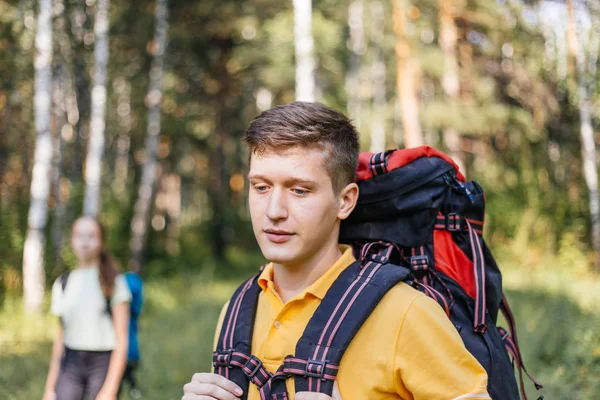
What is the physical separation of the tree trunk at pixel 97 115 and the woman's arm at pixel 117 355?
8453 mm

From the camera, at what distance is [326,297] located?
1.91m

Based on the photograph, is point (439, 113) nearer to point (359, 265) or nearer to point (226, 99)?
point (226, 99)

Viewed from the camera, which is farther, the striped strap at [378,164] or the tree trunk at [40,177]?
the tree trunk at [40,177]

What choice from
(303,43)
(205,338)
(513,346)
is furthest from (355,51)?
(513,346)

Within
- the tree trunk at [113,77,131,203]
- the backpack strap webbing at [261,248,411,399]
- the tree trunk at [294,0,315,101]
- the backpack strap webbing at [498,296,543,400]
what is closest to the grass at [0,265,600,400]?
the backpack strap webbing at [498,296,543,400]

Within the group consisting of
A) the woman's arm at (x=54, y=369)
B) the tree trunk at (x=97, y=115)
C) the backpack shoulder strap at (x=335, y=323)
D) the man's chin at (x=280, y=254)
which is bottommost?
the woman's arm at (x=54, y=369)

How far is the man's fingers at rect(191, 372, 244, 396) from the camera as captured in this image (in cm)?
190

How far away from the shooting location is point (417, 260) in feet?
7.26

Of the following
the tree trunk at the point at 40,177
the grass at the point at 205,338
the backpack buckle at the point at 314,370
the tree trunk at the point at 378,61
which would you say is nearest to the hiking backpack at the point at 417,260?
the backpack buckle at the point at 314,370

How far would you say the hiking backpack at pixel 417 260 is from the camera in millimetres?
1955

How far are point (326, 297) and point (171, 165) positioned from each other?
2280 cm

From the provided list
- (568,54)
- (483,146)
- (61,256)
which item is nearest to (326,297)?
(61,256)

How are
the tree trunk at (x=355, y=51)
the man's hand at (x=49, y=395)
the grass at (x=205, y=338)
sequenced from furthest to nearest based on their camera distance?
the tree trunk at (x=355, y=51) → the grass at (x=205, y=338) → the man's hand at (x=49, y=395)

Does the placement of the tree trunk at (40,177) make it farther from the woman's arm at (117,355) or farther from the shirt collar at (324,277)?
the shirt collar at (324,277)
